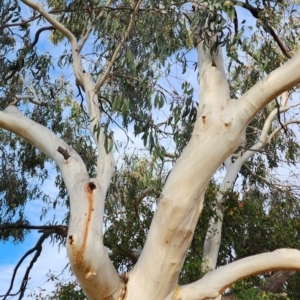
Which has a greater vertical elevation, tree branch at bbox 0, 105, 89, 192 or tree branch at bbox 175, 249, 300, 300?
tree branch at bbox 0, 105, 89, 192

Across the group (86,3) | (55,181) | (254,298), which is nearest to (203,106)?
(86,3)

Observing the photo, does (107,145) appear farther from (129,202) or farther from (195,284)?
(129,202)

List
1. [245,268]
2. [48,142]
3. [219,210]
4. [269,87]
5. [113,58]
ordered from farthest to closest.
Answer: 1. [219,210]
2. [113,58]
3. [48,142]
4. [245,268]
5. [269,87]

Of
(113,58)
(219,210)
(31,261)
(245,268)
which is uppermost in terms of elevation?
(219,210)

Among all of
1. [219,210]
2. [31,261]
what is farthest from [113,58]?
[219,210]

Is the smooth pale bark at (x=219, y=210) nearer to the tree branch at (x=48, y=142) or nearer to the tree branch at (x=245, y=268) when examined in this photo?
the tree branch at (x=245, y=268)

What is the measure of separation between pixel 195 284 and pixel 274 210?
4360 millimetres

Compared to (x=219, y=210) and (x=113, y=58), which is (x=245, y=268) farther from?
(x=219, y=210)

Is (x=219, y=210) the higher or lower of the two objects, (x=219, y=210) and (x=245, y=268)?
the higher

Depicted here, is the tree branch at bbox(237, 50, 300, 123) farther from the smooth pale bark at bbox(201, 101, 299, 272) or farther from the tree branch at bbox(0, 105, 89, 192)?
the smooth pale bark at bbox(201, 101, 299, 272)

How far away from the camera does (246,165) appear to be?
8.77 m

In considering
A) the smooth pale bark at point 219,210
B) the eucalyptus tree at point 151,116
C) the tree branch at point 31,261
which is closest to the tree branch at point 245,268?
the eucalyptus tree at point 151,116

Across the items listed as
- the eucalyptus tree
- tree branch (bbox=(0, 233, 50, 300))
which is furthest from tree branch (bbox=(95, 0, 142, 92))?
tree branch (bbox=(0, 233, 50, 300))

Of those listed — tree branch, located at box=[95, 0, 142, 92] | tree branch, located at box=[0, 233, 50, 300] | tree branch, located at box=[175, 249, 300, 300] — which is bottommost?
tree branch, located at box=[175, 249, 300, 300]
